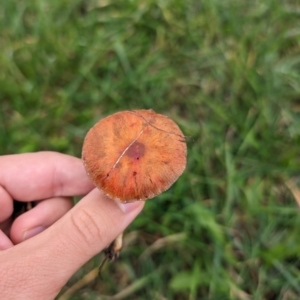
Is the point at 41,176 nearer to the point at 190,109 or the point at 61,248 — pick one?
the point at 61,248

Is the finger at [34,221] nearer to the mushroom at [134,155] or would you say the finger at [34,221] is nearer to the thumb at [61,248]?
the thumb at [61,248]

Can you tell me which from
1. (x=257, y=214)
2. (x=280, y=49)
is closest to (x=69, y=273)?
(x=257, y=214)

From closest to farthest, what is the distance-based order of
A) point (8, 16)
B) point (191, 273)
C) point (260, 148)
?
point (191, 273)
point (260, 148)
point (8, 16)

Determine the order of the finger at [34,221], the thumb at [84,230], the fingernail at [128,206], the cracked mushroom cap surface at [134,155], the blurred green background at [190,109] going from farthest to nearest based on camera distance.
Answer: the blurred green background at [190,109] → the finger at [34,221] → the fingernail at [128,206] → the thumb at [84,230] → the cracked mushroom cap surface at [134,155]

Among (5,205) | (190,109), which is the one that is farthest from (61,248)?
(190,109)

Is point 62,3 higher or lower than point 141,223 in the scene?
higher

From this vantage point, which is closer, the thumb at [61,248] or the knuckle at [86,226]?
the thumb at [61,248]

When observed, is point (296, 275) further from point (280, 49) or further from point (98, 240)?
point (280, 49)

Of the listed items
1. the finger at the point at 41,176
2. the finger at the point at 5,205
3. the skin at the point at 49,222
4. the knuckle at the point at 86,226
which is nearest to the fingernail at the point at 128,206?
the skin at the point at 49,222
